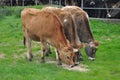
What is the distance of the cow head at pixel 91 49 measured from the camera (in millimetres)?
11812

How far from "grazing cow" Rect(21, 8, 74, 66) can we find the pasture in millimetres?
429

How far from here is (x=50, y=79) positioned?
9461 mm

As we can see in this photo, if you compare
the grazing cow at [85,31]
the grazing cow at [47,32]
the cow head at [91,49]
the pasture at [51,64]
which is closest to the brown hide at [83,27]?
the grazing cow at [85,31]

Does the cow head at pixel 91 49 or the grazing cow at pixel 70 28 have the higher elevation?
the grazing cow at pixel 70 28

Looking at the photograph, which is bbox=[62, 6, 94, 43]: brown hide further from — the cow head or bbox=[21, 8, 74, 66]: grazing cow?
bbox=[21, 8, 74, 66]: grazing cow

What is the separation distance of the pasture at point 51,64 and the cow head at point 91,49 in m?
0.19

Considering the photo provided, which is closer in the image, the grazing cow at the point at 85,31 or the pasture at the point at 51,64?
the pasture at the point at 51,64

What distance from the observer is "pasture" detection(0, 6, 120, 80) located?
A: 9834mm

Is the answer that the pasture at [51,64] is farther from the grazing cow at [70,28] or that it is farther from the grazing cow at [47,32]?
the grazing cow at [70,28]

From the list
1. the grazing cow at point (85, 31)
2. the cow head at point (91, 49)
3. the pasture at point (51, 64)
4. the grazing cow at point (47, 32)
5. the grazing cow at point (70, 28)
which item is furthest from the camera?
the grazing cow at point (85, 31)

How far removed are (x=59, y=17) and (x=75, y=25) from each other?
1.82ft

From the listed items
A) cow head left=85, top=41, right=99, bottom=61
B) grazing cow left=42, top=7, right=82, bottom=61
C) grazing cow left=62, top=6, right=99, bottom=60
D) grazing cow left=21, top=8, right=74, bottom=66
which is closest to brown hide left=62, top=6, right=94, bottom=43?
grazing cow left=62, top=6, right=99, bottom=60

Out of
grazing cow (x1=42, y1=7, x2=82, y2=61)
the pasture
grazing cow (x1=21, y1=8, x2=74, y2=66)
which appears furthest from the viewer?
grazing cow (x1=42, y1=7, x2=82, y2=61)

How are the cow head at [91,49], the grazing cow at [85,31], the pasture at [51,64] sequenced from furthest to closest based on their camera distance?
1. the grazing cow at [85,31]
2. the cow head at [91,49]
3. the pasture at [51,64]
